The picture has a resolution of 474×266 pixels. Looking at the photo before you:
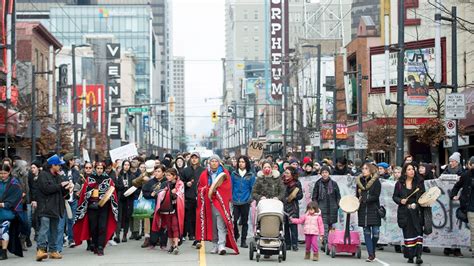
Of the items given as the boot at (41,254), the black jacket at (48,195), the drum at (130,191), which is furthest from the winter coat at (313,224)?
the drum at (130,191)

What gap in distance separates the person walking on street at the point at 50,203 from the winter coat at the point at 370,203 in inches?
209

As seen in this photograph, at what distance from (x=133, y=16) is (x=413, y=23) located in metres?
105

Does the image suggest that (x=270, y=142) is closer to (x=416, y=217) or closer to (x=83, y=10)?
(x=416, y=217)

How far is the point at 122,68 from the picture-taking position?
449 feet

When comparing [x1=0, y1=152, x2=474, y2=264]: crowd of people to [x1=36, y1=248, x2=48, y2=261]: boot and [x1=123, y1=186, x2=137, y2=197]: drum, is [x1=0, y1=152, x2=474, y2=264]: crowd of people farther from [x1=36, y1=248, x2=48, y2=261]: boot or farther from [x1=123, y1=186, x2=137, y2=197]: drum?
[x1=123, y1=186, x2=137, y2=197]: drum

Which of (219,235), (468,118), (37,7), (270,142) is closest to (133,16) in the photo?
(37,7)

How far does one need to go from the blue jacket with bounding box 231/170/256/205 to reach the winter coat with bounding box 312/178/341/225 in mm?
1549

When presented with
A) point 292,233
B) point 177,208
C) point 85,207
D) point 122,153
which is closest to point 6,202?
point 85,207

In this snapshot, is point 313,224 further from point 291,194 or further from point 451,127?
point 451,127

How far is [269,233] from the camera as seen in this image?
1512cm

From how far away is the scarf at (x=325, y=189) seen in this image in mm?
16984

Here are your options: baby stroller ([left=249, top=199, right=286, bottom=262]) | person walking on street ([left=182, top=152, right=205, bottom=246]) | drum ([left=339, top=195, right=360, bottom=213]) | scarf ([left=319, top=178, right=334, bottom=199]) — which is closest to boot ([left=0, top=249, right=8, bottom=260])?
person walking on street ([left=182, top=152, right=205, bottom=246])

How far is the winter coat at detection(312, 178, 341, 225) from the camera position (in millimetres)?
16875

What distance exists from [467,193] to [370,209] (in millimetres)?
1716
